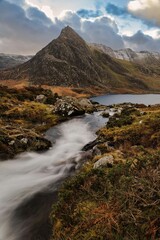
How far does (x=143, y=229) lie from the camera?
788cm

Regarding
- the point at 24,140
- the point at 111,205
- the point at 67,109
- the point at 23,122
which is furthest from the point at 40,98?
the point at 111,205

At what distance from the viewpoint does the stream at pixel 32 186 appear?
43.3ft

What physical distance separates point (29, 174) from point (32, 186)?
2.94m

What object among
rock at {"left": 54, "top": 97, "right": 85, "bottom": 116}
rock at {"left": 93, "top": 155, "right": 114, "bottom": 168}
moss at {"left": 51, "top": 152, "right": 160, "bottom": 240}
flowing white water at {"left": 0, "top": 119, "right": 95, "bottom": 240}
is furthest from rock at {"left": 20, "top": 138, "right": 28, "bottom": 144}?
rock at {"left": 54, "top": 97, "right": 85, "bottom": 116}

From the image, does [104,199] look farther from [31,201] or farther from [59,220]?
[31,201]


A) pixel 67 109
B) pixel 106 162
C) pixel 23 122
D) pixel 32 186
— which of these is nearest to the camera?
pixel 106 162

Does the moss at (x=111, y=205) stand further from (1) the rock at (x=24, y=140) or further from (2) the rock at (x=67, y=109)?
(2) the rock at (x=67, y=109)

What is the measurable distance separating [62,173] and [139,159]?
389 inches

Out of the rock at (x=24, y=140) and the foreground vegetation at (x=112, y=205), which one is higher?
the foreground vegetation at (x=112, y=205)

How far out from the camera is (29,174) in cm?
2109

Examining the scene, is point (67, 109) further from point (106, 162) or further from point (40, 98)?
point (106, 162)

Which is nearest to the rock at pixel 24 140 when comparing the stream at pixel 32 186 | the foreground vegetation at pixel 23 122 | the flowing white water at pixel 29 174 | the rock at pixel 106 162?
the foreground vegetation at pixel 23 122

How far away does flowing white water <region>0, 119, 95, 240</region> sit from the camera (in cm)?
1473

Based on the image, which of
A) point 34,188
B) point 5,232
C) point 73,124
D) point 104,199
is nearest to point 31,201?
point 34,188
